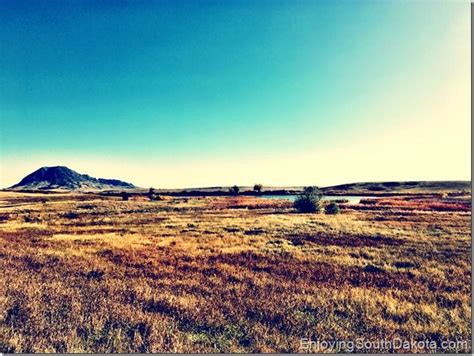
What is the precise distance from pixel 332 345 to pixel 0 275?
11968mm

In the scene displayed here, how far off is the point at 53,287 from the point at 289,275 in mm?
8136

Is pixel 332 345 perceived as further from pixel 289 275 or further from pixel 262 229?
pixel 262 229

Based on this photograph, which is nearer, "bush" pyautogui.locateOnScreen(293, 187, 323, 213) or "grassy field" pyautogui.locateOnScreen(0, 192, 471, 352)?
"grassy field" pyautogui.locateOnScreen(0, 192, 471, 352)

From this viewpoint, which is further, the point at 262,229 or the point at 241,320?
the point at 262,229

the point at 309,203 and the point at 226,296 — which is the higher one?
the point at 309,203

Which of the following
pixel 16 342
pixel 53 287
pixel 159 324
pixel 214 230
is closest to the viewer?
pixel 16 342

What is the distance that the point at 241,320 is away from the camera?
729 cm

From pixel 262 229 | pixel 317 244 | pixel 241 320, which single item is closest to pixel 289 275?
pixel 241 320

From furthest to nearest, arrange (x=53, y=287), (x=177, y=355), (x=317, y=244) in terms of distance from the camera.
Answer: (x=317, y=244) < (x=53, y=287) < (x=177, y=355)

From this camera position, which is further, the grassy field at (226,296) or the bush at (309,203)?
the bush at (309,203)

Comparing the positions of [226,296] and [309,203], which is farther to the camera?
[309,203]

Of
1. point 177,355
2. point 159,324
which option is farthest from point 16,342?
point 177,355

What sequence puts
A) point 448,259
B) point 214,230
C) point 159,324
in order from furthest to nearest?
point 214,230 < point 448,259 < point 159,324

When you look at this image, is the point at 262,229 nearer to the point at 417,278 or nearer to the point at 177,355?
the point at 417,278
